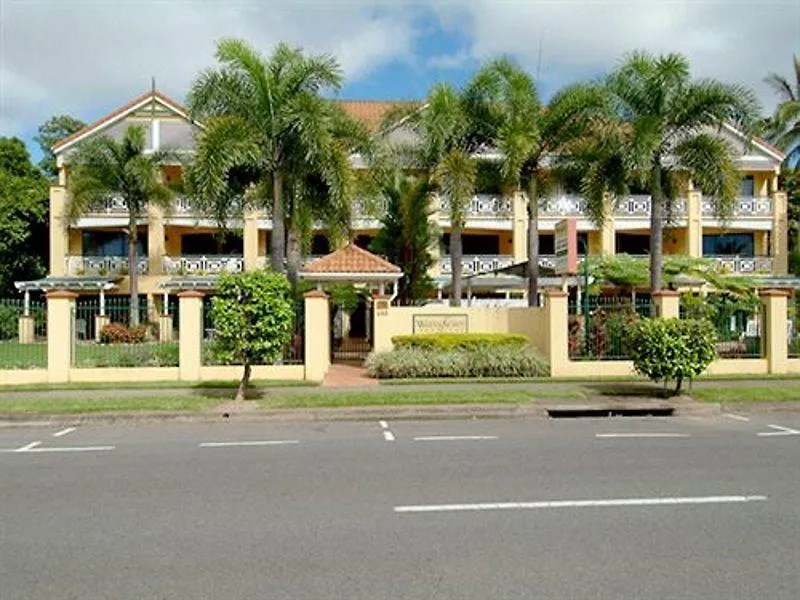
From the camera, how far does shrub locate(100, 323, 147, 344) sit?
66.9 ft

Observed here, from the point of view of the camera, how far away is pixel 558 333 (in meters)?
17.7

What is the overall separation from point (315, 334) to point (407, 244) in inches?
424

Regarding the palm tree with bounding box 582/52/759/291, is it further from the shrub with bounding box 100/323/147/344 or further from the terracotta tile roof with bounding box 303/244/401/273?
the shrub with bounding box 100/323/147/344

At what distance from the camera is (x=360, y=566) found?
480cm

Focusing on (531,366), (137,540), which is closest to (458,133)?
(531,366)

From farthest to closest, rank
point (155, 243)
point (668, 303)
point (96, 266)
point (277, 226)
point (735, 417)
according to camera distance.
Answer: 1. point (155, 243)
2. point (96, 266)
3. point (277, 226)
4. point (668, 303)
5. point (735, 417)

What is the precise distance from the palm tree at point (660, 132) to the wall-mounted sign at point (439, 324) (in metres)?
4.81

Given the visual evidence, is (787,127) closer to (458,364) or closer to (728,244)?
(728,244)

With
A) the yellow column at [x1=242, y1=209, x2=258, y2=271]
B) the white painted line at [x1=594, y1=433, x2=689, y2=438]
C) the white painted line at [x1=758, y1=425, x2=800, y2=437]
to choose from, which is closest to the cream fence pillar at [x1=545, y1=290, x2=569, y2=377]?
the white painted line at [x1=758, y1=425, x2=800, y2=437]

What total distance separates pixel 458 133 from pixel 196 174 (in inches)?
286

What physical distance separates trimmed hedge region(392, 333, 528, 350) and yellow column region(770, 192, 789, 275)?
23838 millimetres

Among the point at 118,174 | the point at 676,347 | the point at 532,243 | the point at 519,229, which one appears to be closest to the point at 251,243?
the point at 118,174

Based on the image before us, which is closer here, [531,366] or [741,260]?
[531,366]

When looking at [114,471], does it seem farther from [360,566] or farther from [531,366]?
[531,366]
